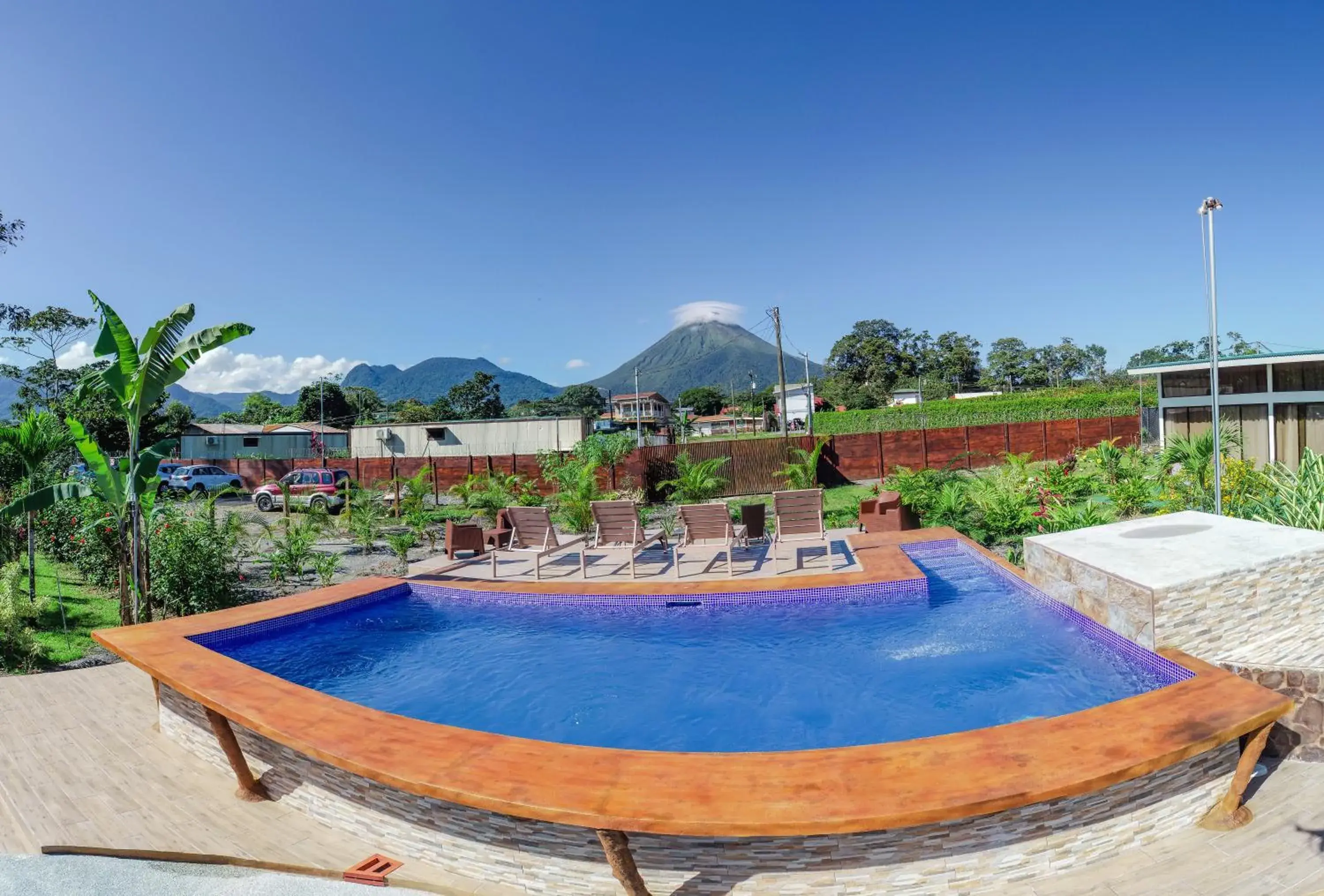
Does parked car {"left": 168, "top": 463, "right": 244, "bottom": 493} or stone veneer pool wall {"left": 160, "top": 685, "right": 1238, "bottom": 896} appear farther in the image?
parked car {"left": 168, "top": 463, "right": 244, "bottom": 493}

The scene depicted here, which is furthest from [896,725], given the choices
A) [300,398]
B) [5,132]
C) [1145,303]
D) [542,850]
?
[300,398]

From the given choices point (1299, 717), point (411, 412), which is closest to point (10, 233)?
point (1299, 717)

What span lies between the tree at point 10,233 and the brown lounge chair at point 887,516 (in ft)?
69.3

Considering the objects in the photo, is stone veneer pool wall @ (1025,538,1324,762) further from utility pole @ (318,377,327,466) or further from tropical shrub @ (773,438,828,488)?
utility pole @ (318,377,327,466)

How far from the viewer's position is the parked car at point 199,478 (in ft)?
75.2

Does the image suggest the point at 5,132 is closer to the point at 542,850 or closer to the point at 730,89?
the point at 542,850

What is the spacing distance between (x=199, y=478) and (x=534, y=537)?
20.8m

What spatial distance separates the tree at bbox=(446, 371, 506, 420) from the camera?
299 feet

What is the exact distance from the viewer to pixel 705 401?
11419 centimetres

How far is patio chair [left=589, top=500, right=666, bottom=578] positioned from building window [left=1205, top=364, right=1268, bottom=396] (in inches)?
683

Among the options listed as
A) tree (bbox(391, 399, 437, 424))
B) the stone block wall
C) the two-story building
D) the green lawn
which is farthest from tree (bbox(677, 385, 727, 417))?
the stone block wall

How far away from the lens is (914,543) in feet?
28.6


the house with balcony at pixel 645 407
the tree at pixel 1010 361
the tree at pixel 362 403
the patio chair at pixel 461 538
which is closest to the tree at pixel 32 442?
the patio chair at pixel 461 538

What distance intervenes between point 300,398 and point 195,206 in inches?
2666
